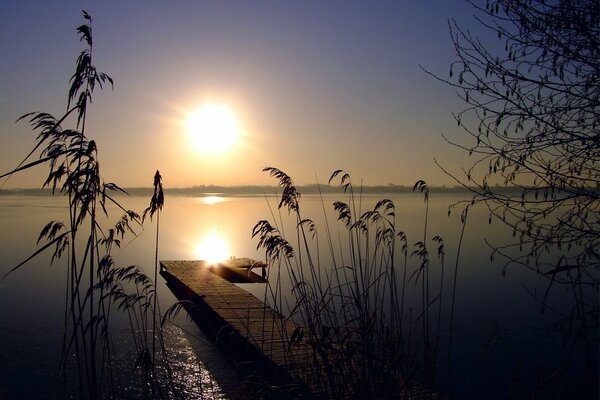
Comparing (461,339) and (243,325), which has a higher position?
(243,325)

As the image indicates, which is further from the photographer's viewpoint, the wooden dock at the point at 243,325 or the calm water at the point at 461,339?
the calm water at the point at 461,339

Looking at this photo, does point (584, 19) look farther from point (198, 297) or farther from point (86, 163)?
point (198, 297)

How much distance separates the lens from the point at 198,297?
1405cm

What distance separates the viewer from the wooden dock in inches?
192

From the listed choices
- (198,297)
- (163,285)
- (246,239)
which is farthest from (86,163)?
(246,239)

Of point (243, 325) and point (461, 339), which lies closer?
point (243, 325)

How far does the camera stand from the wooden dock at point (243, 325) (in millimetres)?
4871

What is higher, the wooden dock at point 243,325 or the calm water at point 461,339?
the wooden dock at point 243,325

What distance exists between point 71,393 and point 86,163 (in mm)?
6771

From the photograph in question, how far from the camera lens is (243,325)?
7.82m

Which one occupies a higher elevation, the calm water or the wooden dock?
the wooden dock

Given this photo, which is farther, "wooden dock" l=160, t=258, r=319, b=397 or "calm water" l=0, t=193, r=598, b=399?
"calm water" l=0, t=193, r=598, b=399

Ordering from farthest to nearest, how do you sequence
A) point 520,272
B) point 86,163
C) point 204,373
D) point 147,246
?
point 147,246 → point 520,272 → point 204,373 → point 86,163

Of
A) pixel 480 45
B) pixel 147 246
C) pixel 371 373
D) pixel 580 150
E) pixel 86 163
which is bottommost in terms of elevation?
pixel 147 246
